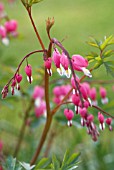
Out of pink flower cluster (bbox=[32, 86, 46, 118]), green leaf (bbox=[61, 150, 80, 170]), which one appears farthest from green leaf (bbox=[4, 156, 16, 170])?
pink flower cluster (bbox=[32, 86, 46, 118])

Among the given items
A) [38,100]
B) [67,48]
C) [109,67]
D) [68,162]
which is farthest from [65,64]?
[67,48]

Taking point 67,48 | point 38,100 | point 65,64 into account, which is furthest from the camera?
point 67,48

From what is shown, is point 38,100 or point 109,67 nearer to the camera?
point 109,67

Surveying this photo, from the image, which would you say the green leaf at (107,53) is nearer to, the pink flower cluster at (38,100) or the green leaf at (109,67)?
the green leaf at (109,67)

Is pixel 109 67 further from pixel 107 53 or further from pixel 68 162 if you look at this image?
pixel 68 162

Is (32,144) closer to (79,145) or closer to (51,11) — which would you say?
(79,145)

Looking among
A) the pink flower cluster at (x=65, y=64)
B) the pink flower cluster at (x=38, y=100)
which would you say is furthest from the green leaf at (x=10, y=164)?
the pink flower cluster at (x=38, y=100)

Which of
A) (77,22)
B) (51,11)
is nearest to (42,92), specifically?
(77,22)

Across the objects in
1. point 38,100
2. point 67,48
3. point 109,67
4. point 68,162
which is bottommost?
point 68,162

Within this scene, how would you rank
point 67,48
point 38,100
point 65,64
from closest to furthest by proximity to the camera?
point 65,64
point 38,100
point 67,48
